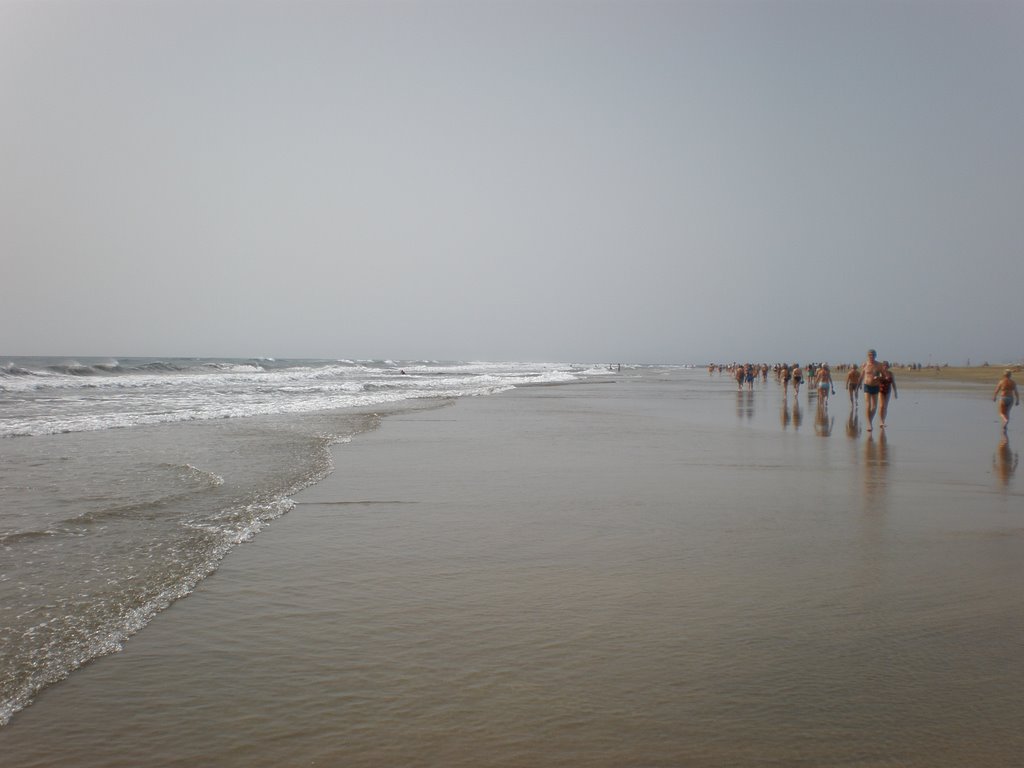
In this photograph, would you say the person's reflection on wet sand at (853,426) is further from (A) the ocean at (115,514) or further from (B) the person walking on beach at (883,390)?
(A) the ocean at (115,514)

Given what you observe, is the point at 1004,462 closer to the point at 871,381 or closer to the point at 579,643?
the point at 871,381

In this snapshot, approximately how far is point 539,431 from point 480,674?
13.1 metres

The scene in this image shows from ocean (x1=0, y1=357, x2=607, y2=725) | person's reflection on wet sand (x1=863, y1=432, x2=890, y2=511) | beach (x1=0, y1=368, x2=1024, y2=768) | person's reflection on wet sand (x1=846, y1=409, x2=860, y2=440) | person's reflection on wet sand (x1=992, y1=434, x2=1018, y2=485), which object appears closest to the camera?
beach (x1=0, y1=368, x2=1024, y2=768)

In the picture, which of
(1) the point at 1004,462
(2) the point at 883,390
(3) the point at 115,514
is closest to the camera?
(3) the point at 115,514

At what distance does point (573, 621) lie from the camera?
4227mm

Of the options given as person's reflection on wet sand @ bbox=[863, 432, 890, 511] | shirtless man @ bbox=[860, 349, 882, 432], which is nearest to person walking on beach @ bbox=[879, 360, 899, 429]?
shirtless man @ bbox=[860, 349, 882, 432]

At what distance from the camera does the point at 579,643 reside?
3893mm

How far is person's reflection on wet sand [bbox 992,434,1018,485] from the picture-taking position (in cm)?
1023

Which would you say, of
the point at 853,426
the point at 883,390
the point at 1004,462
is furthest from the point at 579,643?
the point at 853,426

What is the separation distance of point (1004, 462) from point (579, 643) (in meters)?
11.1

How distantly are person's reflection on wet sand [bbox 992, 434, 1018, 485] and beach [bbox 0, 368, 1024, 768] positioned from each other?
7.57 ft

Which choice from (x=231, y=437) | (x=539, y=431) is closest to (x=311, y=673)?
(x=231, y=437)

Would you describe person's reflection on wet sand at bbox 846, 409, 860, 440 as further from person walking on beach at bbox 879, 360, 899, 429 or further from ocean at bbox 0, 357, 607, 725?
ocean at bbox 0, 357, 607, 725

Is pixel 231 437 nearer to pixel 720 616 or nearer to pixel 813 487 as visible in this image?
pixel 813 487
